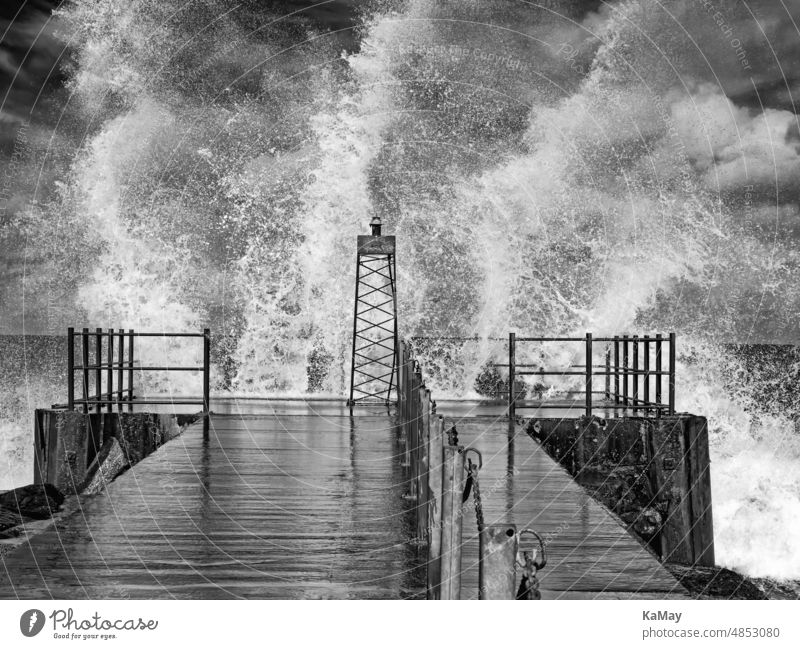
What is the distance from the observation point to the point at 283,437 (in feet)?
28.9

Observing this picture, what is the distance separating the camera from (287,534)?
4.79 m

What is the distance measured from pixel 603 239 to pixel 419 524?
1483 inches

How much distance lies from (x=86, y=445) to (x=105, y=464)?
29cm

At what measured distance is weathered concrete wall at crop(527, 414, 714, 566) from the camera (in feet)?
28.6

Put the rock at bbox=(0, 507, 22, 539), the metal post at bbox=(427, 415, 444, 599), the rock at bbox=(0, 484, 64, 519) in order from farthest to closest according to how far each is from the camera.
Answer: the rock at bbox=(0, 484, 64, 519)
the rock at bbox=(0, 507, 22, 539)
the metal post at bbox=(427, 415, 444, 599)

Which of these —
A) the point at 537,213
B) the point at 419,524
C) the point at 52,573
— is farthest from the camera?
the point at 537,213

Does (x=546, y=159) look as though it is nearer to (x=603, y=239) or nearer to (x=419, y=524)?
(x=603, y=239)

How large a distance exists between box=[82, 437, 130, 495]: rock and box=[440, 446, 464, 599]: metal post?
719 cm

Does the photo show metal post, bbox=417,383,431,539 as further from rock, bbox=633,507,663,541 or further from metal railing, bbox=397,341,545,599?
rock, bbox=633,507,663,541

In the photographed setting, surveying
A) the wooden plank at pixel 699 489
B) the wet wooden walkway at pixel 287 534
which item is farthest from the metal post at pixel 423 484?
the wooden plank at pixel 699 489

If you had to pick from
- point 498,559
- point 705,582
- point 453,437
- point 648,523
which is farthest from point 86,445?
point 498,559

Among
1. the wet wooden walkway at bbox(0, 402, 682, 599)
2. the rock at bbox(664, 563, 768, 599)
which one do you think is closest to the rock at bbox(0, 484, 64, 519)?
the wet wooden walkway at bbox(0, 402, 682, 599)

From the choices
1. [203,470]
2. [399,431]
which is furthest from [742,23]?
[203,470]

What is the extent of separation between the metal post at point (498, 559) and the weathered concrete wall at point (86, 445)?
25.3 feet
